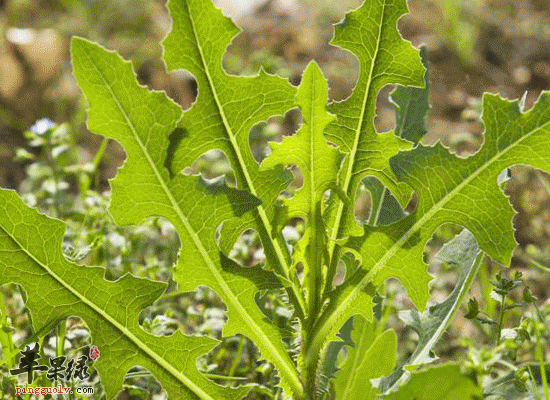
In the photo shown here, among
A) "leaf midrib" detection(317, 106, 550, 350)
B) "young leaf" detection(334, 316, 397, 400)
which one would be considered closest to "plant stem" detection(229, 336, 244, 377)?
"young leaf" detection(334, 316, 397, 400)

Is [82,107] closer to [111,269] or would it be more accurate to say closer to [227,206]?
[111,269]

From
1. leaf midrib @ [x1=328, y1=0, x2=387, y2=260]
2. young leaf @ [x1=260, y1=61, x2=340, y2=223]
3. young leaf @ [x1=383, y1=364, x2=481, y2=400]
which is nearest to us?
young leaf @ [x1=383, y1=364, x2=481, y2=400]

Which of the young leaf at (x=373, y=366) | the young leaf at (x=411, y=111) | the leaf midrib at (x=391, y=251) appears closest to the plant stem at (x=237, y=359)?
the young leaf at (x=373, y=366)

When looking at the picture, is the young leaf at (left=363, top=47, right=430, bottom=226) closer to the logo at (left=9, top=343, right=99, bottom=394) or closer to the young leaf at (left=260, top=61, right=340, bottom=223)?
the young leaf at (left=260, top=61, right=340, bottom=223)

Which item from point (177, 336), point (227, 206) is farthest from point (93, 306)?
point (227, 206)

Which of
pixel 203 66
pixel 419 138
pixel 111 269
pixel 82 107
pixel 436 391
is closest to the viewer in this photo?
pixel 436 391

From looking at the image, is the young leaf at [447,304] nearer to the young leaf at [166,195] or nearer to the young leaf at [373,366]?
the young leaf at [373,366]

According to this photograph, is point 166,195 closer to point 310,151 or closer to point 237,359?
point 310,151
